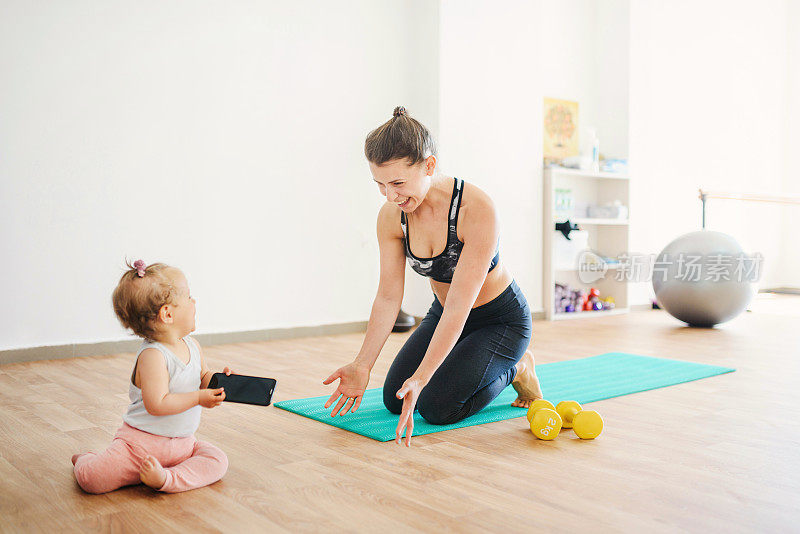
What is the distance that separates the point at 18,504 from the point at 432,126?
3.45 metres

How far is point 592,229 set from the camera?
561cm

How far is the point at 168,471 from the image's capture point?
5.02 feet

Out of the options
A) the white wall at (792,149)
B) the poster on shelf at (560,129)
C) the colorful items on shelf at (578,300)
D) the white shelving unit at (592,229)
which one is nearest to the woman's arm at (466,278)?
the white shelving unit at (592,229)

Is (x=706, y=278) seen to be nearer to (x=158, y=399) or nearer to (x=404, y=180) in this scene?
(x=404, y=180)

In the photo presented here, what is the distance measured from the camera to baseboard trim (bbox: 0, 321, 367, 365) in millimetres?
3268

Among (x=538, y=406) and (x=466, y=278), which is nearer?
(x=466, y=278)

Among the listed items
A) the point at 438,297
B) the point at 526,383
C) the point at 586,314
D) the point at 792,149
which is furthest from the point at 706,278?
the point at 792,149

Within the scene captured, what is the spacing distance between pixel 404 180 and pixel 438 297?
59cm

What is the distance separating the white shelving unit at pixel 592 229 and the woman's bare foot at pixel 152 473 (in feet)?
12.4

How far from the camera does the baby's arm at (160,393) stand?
59.5 inches

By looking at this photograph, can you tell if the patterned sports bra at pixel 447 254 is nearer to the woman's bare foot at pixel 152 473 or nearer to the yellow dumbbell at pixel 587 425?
the yellow dumbbell at pixel 587 425

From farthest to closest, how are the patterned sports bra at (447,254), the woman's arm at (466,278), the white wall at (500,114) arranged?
the white wall at (500,114) → the patterned sports bra at (447,254) → the woman's arm at (466,278)

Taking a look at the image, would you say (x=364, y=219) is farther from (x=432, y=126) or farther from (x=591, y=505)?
(x=591, y=505)

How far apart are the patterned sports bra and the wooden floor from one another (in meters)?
0.46
